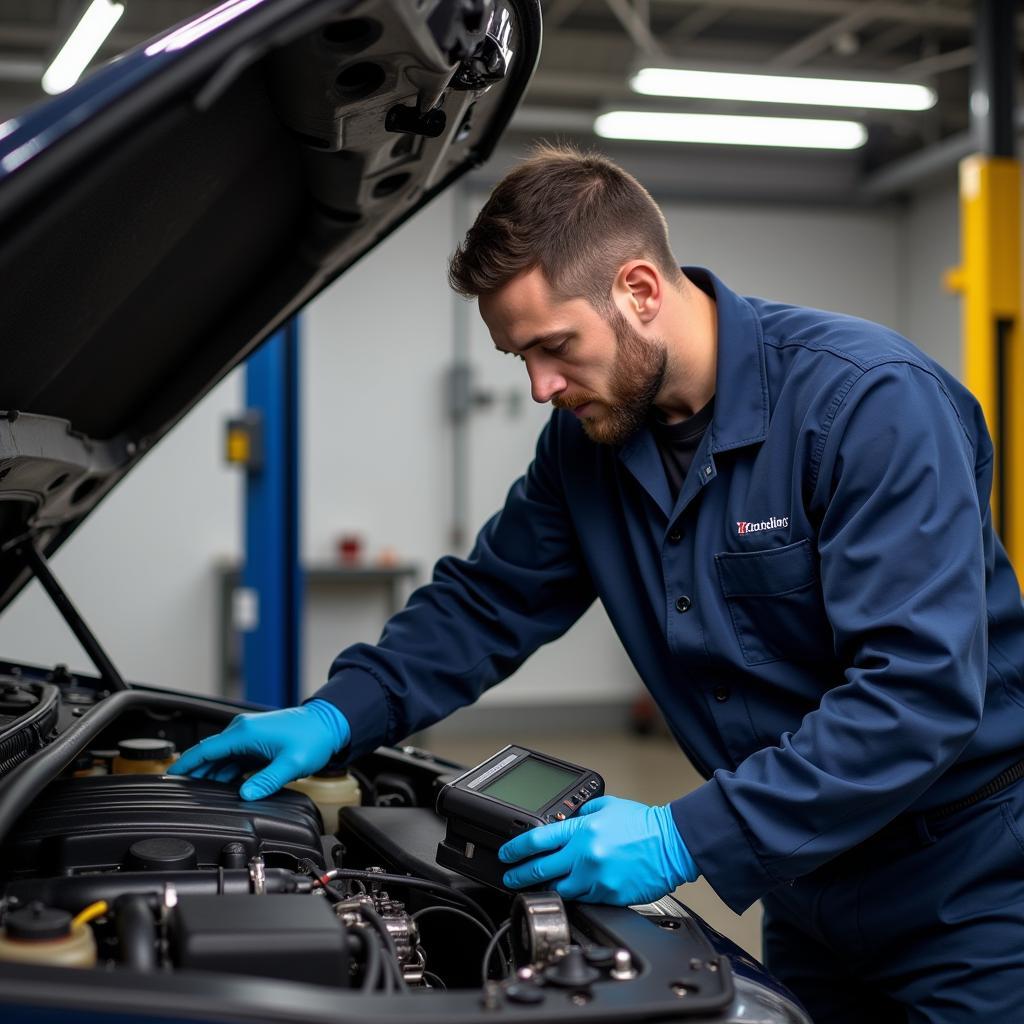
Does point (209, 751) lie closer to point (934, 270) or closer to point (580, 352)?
point (580, 352)

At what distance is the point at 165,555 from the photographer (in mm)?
5938

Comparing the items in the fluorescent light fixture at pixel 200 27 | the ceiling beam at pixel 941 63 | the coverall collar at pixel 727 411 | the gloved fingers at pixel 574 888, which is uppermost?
the ceiling beam at pixel 941 63

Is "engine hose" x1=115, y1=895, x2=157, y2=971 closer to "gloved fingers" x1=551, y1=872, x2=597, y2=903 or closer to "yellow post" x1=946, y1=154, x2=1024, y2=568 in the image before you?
"gloved fingers" x1=551, y1=872, x2=597, y2=903

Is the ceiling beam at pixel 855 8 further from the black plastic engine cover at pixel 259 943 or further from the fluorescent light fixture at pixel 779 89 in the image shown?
the black plastic engine cover at pixel 259 943

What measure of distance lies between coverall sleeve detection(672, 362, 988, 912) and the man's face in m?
0.30

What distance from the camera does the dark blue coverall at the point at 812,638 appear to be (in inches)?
43.0

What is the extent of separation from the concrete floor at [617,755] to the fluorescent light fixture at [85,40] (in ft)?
9.30

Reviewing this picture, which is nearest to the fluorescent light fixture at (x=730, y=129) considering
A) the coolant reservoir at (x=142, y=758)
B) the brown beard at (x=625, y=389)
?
the brown beard at (x=625, y=389)

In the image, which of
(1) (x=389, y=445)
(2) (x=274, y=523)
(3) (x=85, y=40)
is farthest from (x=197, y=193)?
(1) (x=389, y=445)

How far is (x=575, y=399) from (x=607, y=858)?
564 millimetres

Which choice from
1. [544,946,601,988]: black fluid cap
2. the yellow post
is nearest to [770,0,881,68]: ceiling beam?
the yellow post

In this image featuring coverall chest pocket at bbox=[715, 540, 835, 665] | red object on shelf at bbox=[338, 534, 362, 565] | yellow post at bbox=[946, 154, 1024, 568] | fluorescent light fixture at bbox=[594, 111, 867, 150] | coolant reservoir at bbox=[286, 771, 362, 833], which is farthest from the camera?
red object on shelf at bbox=[338, 534, 362, 565]

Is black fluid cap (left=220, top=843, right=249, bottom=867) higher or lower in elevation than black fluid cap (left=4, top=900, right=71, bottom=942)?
lower

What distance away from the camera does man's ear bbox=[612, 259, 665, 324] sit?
1.38 metres
